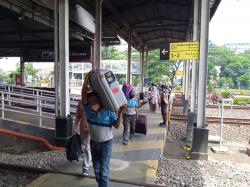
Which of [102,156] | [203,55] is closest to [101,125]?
[102,156]

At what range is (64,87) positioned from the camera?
293 inches

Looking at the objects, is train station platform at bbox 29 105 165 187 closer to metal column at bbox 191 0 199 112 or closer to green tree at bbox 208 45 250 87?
metal column at bbox 191 0 199 112

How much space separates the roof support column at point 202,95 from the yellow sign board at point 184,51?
33cm

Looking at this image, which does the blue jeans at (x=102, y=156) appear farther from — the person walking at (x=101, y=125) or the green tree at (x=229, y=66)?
the green tree at (x=229, y=66)

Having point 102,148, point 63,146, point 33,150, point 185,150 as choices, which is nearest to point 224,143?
point 185,150

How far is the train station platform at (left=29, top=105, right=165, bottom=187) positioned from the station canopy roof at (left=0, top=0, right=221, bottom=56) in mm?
5616

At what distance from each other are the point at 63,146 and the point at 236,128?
8.71m

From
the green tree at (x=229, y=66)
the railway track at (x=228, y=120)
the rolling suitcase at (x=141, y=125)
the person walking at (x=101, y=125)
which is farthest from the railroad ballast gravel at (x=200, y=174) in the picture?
the green tree at (x=229, y=66)

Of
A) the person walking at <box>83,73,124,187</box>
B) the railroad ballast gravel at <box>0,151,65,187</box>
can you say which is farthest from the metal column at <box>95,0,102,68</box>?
the person walking at <box>83,73,124,187</box>

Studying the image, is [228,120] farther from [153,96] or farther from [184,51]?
[184,51]

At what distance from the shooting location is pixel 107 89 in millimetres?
3529

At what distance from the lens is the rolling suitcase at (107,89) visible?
3539mm

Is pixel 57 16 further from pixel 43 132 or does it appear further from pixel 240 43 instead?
pixel 240 43

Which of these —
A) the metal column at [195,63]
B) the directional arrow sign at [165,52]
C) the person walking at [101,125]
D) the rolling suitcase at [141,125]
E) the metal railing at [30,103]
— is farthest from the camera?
the metal column at [195,63]
